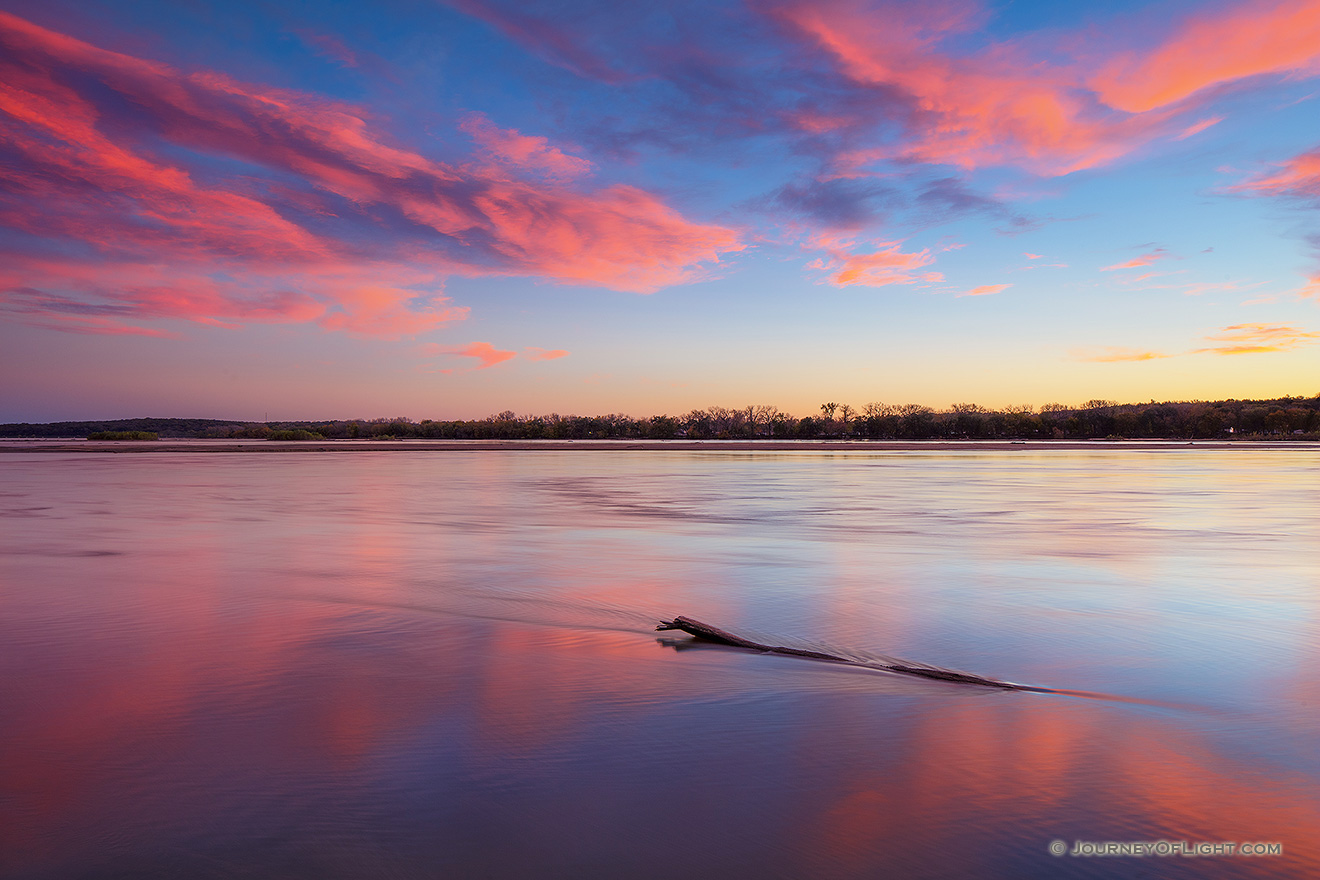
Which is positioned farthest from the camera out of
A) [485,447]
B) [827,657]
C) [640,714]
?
[485,447]

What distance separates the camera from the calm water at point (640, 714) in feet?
10.6

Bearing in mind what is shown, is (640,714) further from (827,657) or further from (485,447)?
(485,447)

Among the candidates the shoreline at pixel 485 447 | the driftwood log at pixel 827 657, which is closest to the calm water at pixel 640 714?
the driftwood log at pixel 827 657

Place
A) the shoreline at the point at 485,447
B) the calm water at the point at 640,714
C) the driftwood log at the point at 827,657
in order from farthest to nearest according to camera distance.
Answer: the shoreline at the point at 485,447 < the driftwood log at the point at 827,657 < the calm water at the point at 640,714

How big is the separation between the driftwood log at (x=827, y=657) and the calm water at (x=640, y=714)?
0.18 metres

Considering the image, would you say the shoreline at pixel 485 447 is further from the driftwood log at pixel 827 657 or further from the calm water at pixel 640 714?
the driftwood log at pixel 827 657

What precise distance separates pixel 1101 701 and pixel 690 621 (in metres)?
3.05

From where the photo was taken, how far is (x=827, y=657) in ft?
19.7

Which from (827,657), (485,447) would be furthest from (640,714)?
(485,447)

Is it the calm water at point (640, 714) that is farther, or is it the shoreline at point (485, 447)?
the shoreline at point (485, 447)

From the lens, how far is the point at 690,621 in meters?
6.54

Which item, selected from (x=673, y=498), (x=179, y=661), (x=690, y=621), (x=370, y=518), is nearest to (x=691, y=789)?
(x=690, y=621)

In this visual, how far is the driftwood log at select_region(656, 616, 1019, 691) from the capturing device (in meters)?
5.39

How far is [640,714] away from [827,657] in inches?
76.0
